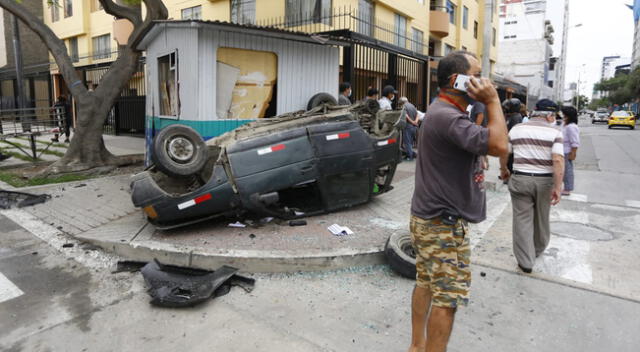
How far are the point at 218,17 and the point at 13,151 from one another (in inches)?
423

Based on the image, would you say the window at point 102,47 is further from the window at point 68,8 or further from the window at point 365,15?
the window at point 365,15

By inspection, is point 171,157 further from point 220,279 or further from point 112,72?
point 112,72

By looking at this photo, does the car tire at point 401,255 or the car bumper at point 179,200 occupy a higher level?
the car bumper at point 179,200

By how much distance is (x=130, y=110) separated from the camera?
1908 centimetres

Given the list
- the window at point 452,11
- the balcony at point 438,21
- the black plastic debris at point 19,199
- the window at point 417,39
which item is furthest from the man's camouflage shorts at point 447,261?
the window at point 452,11

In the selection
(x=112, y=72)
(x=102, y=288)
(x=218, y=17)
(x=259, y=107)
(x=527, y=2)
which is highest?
(x=527, y=2)

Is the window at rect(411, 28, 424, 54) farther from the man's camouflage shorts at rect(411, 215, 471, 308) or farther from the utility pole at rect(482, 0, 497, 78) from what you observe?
the man's camouflage shorts at rect(411, 215, 471, 308)

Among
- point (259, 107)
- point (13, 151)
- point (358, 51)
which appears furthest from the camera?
point (13, 151)

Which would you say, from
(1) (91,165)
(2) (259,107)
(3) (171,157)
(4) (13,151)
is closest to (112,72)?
(1) (91,165)

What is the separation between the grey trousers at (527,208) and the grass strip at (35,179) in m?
8.63

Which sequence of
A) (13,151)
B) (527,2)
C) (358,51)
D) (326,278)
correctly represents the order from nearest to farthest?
(326,278), (358,51), (13,151), (527,2)

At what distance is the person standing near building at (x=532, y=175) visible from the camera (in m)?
4.53

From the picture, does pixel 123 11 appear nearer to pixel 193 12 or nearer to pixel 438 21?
pixel 193 12

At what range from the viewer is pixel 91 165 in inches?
412
